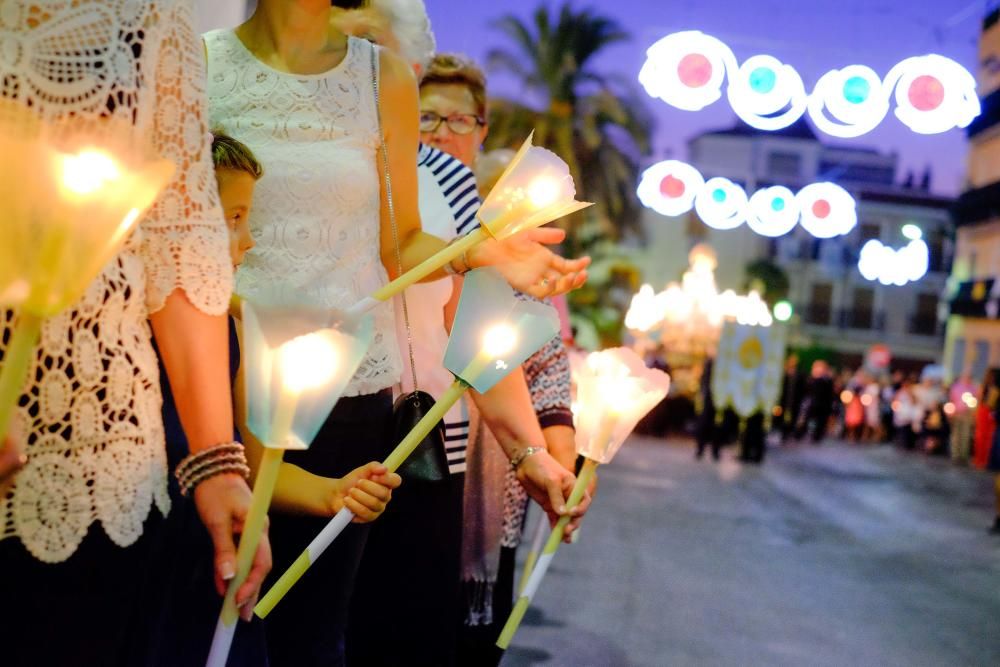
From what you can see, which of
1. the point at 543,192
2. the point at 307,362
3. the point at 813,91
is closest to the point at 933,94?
the point at 813,91

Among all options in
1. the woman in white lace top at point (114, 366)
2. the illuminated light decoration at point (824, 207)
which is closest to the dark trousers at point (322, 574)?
the woman in white lace top at point (114, 366)

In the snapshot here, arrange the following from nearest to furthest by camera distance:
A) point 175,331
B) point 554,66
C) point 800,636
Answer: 1. point 175,331
2. point 800,636
3. point 554,66

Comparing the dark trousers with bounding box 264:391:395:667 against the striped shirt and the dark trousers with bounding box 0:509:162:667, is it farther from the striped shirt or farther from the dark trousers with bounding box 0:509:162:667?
→ the dark trousers with bounding box 0:509:162:667

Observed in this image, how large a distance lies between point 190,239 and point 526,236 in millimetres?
679

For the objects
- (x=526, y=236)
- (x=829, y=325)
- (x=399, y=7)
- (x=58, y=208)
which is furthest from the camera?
(x=829, y=325)

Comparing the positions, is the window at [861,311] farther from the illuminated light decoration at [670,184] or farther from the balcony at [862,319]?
the illuminated light decoration at [670,184]

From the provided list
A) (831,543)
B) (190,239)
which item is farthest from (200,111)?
(831,543)

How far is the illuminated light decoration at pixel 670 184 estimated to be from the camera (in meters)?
19.0

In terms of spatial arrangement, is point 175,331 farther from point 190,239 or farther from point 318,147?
point 318,147

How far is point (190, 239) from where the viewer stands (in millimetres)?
1649

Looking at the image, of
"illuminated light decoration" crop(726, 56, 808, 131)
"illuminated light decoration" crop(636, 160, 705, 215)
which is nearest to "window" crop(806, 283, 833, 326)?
"illuminated light decoration" crop(636, 160, 705, 215)

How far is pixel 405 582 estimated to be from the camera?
2689 mm

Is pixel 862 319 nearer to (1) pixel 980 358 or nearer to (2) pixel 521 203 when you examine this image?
(1) pixel 980 358

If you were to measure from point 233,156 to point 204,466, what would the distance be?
2.20 ft
